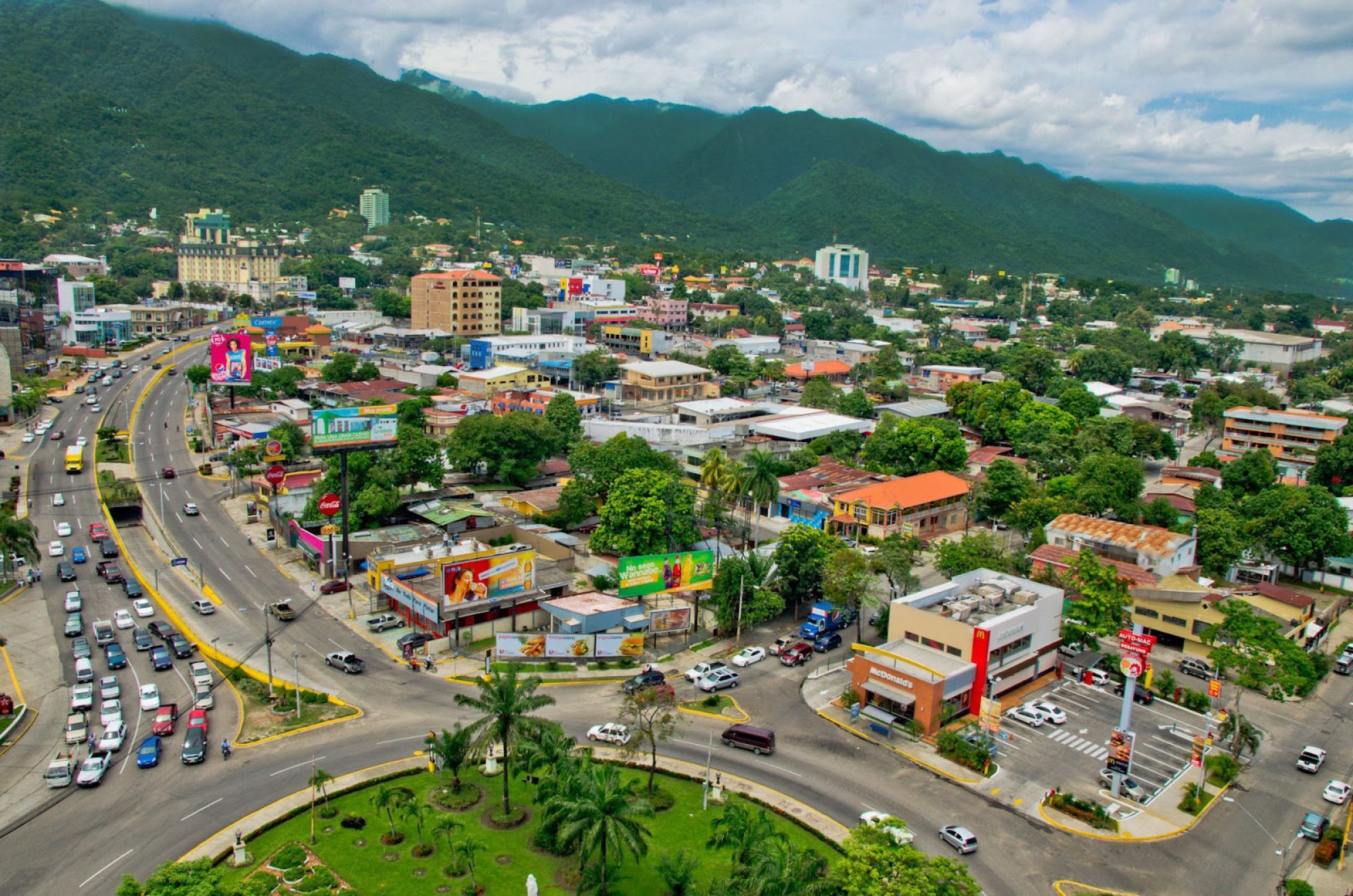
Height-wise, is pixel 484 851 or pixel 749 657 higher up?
pixel 749 657

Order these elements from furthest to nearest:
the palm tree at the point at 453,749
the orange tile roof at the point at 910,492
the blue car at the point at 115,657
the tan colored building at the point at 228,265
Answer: the tan colored building at the point at 228,265 < the orange tile roof at the point at 910,492 < the blue car at the point at 115,657 < the palm tree at the point at 453,749

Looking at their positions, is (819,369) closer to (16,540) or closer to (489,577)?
(489,577)

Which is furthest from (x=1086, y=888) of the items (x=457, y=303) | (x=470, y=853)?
(x=457, y=303)

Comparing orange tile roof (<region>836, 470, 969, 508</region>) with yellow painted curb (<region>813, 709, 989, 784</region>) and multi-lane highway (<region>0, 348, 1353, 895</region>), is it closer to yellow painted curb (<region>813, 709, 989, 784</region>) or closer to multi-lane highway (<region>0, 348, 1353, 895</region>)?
multi-lane highway (<region>0, 348, 1353, 895</region>)

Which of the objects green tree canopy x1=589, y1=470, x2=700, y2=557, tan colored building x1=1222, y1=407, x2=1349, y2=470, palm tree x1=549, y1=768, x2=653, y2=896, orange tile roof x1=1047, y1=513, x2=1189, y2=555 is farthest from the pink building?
palm tree x1=549, y1=768, x2=653, y2=896

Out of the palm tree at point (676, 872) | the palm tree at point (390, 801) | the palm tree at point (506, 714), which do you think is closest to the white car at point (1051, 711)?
the palm tree at point (676, 872)

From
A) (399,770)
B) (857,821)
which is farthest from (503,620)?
(857,821)

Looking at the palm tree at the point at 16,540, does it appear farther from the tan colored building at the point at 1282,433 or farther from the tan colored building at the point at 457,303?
the tan colored building at the point at 1282,433
